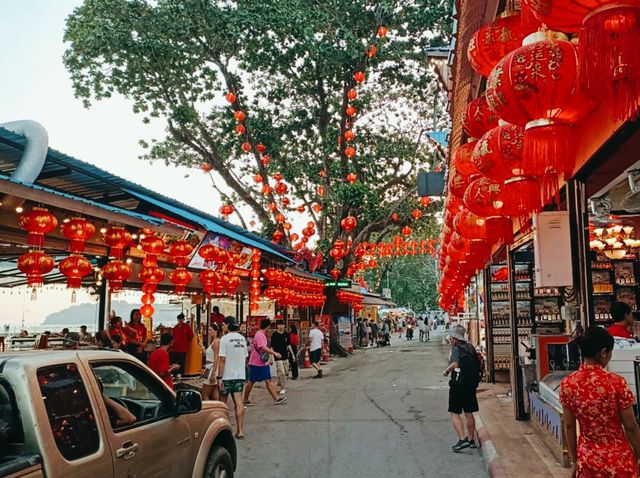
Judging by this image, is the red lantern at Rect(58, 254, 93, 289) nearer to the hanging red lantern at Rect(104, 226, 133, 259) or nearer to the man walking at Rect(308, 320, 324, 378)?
the hanging red lantern at Rect(104, 226, 133, 259)

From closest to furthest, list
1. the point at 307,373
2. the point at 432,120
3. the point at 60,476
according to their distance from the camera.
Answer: the point at 60,476
the point at 307,373
the point at 432,120

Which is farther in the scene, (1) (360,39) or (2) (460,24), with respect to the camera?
(1) (360,39)

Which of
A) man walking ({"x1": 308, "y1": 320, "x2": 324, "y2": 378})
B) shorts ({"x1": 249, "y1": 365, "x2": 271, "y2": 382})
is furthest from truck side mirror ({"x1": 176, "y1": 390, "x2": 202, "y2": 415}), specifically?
man walking ({"x1": 308, "y1": 320, "x2": 324, "y2": 378})

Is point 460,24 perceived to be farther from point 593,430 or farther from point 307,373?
point 307,373

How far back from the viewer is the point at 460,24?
912 centimetres

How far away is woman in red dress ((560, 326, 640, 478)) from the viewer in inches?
143

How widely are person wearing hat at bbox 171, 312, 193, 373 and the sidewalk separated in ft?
21.4

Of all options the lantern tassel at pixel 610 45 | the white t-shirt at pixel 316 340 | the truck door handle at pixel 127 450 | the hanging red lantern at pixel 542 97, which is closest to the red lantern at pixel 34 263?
the truck door handle at pixel 127 450

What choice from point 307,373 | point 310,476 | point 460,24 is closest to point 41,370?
point 310,476

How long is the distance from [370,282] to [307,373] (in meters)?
50.2

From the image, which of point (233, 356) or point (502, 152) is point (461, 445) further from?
point (502, 152)

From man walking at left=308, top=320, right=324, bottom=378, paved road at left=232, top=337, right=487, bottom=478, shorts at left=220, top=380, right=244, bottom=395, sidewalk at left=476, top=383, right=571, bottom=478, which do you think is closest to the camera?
sidewalk at left=476, top=383, right=571, bottom=478

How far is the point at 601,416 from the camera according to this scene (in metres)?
3.67

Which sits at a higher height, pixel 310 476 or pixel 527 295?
pixel 527 295
